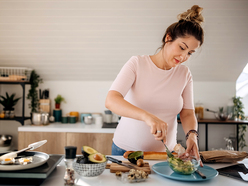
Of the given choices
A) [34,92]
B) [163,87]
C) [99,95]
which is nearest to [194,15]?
[163,87]

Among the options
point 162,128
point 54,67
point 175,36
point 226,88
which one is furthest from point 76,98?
point 162,128

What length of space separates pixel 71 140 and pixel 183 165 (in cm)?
231

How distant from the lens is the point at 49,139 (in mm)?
3184

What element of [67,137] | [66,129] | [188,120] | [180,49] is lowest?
[67,137]

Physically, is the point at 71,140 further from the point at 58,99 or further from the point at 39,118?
the point at 58,99

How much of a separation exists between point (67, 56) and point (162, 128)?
263 cm

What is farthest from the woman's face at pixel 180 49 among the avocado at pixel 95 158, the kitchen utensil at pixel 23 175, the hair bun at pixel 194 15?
the kitchen utensil at pixel 23 175

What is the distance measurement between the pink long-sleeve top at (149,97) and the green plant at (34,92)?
2459 millimetres

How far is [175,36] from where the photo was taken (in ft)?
4.74

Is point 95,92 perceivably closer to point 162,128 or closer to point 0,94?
point 0,94

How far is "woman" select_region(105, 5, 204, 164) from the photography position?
4.65ft

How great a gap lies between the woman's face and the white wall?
7.88 feet

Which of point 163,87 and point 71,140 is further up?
point 163,87

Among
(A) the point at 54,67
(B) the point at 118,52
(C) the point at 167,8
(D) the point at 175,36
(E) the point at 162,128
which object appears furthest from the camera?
(A) the point at 54,67
